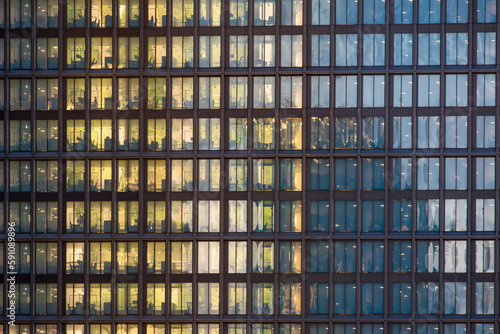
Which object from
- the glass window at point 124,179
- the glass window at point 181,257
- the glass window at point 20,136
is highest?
the glass window at point 20,136

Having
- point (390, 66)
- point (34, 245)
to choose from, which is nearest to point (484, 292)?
point (390, 66)

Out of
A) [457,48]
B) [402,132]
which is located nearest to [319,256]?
[402,132]

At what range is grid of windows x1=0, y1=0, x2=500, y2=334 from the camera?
39.3 meters

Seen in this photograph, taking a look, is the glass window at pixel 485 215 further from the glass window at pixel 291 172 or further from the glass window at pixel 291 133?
the glass window at pixel 291 133

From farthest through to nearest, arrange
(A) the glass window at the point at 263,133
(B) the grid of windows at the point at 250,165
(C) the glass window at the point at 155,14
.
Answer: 1. (C) the glass window at the point at 155,14
2. (A) the glass window at the point at 263,133
3. (B) the grid of windows at the point at 250,165

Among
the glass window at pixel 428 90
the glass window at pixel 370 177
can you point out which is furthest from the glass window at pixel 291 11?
the glass window at pixel 370 177

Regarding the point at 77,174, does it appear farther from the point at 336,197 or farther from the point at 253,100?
the point at 336,197

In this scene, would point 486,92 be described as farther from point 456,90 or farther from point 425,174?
point 425,174

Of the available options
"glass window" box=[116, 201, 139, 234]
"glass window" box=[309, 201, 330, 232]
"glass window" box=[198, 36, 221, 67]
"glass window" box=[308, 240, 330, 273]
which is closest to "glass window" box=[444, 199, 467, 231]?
"glass window" box=[309, 201, 330, 232]

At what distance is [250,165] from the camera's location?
3944cm

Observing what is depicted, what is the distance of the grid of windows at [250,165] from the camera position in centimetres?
3934

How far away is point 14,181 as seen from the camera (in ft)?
131

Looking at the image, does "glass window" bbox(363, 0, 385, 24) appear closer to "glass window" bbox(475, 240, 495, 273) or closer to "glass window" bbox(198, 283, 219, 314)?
"glass window" bbox(475, 240, 495, 273)

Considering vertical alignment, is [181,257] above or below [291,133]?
below
